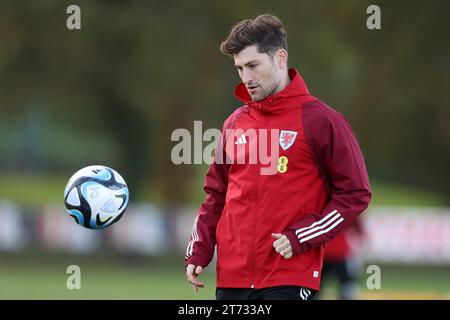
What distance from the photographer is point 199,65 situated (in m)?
23.7

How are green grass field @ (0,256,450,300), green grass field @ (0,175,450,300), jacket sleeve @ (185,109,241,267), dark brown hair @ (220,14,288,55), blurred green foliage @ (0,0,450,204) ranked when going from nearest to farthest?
dark brown hair @ (220,14,288,55) < jacket sleeve @ (185,109,241,267) < green grass field @ (0,256,450,300) < green grass field @ (0,175,450,300) < blurred green foliage @ (0,0,450,204)

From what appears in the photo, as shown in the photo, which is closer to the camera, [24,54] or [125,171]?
[24,54]

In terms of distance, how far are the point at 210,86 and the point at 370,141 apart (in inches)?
165

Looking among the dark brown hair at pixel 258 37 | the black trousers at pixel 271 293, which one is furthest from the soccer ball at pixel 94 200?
the dark brown hair at pixel 258 37

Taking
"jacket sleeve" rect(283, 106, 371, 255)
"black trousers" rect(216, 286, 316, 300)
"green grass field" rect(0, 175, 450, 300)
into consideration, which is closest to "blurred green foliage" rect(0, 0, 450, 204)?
"green grass field" rect(0, 175, 450, 300)

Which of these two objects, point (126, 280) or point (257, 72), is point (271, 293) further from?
point (126, 280)

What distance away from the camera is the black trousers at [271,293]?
5.79m

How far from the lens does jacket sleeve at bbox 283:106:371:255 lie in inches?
228

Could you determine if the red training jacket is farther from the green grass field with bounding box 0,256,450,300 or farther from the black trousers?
the green grass field with bounding box 0,256,450,300

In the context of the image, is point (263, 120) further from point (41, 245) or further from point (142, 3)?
point (41, 245)

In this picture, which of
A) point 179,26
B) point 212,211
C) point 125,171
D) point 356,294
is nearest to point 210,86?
point 179,26

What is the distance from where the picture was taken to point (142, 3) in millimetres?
23094

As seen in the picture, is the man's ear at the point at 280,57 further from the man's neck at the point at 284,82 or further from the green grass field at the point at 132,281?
the green grass field at the point at 132,281
